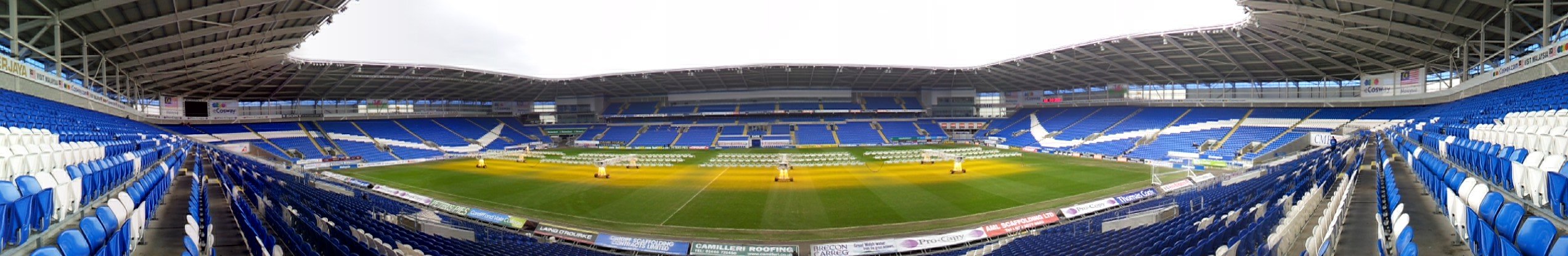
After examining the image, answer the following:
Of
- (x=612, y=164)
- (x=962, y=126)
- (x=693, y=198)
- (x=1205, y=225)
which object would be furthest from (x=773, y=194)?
(x=962, y=126)

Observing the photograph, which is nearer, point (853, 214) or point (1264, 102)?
point (853, 214)

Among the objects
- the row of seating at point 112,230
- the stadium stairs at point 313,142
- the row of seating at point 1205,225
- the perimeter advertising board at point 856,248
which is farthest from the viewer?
the stadium stairs at point 313,142

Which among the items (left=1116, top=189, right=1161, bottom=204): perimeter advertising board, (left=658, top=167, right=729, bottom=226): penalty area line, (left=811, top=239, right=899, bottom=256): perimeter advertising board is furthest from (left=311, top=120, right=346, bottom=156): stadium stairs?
(left=1116, top=189, right=1161, bottom=204): perimeter advertising board

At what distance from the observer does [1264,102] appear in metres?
40.3

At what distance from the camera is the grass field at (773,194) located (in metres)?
15.8

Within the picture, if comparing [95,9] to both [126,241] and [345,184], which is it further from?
[126,241]

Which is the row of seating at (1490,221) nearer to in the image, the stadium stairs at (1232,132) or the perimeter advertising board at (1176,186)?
the perimeter advertising board at (1176,186)

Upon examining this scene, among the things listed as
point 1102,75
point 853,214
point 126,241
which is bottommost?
point 853,214

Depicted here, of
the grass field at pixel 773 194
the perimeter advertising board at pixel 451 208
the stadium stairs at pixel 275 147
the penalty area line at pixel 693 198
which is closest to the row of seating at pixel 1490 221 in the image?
the grass field at pixel 773 194

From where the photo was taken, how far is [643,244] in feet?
42.5

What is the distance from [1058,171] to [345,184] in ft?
102

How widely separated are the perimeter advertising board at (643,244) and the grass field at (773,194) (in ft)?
5.16

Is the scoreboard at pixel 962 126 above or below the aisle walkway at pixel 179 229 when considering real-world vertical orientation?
above

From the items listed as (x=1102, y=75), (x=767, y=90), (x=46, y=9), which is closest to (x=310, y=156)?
(x=46, y=9)
